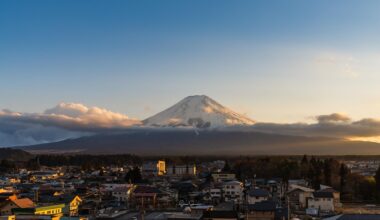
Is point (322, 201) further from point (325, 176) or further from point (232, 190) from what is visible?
point (325, 176)

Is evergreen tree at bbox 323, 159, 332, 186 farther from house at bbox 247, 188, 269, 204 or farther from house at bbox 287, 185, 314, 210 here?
house at bbox 247, 188, 269, 204

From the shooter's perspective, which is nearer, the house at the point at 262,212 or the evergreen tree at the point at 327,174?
the house at the point at 262,212

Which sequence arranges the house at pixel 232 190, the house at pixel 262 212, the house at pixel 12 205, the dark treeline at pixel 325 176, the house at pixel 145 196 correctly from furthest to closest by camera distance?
1. the dark treeline at pixel 325 176
2. the house at pixel 232 190
3. the house at pixel 145 196
4. the house at pixel 12 205
5. the house at pixel 262 212

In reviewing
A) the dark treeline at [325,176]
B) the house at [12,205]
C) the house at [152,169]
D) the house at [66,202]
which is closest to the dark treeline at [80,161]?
the house at [152,169]

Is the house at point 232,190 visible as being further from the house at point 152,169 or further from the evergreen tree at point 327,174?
the house at point 152,169

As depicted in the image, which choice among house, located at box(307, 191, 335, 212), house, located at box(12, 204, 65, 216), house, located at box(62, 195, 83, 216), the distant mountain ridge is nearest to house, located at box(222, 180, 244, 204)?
house, located at box(307, 191, 335, 212)

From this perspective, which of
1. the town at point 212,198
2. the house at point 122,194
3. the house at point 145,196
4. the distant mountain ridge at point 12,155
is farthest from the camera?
the distant mountain ridge at point 12,155

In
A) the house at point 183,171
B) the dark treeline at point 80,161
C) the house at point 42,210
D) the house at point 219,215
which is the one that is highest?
the dark treeline at point 80,161

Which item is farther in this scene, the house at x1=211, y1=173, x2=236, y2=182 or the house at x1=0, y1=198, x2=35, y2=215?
the house at x1=211, y1=173, x2=236, y2=182

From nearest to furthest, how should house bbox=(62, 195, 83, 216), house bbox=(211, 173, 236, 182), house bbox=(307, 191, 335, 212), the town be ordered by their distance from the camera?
the town < house bbox=(62, 195, 83, 216) < house bbox=(307, 191, 335, 212) < house bbox=(211, 173, 236, 182)
